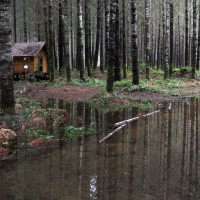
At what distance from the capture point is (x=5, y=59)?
968 cm

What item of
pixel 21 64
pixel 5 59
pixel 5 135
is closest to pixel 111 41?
pixel 5 59

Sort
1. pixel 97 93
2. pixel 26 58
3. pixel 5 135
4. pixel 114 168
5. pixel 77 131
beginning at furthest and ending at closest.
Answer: pixel 26 58, pixel 97 93, pixel 77 131, pixel 5 135, pixel 114 168

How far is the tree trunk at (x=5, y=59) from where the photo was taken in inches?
378

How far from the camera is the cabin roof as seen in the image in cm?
2781

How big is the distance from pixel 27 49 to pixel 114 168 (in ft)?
78.3

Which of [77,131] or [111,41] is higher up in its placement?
[111,41]

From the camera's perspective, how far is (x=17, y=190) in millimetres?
5078

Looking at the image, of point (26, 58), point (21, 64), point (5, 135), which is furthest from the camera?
point (21, 64)

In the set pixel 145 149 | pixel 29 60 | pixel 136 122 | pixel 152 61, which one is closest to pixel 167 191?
pixel 145 149

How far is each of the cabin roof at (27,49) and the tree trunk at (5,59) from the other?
17890mm

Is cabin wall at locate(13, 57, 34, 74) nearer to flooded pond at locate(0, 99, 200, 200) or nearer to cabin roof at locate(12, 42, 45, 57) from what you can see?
cabin roof at locate(12, 42, 45, 57)

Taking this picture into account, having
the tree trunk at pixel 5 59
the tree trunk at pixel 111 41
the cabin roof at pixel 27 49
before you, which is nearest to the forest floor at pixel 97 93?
the tree trunk at pixel 111 41

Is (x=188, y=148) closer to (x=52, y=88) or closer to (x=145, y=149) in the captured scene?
(x=145, y=149)

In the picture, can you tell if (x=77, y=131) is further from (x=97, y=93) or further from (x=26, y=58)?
(x=26, y=58)
